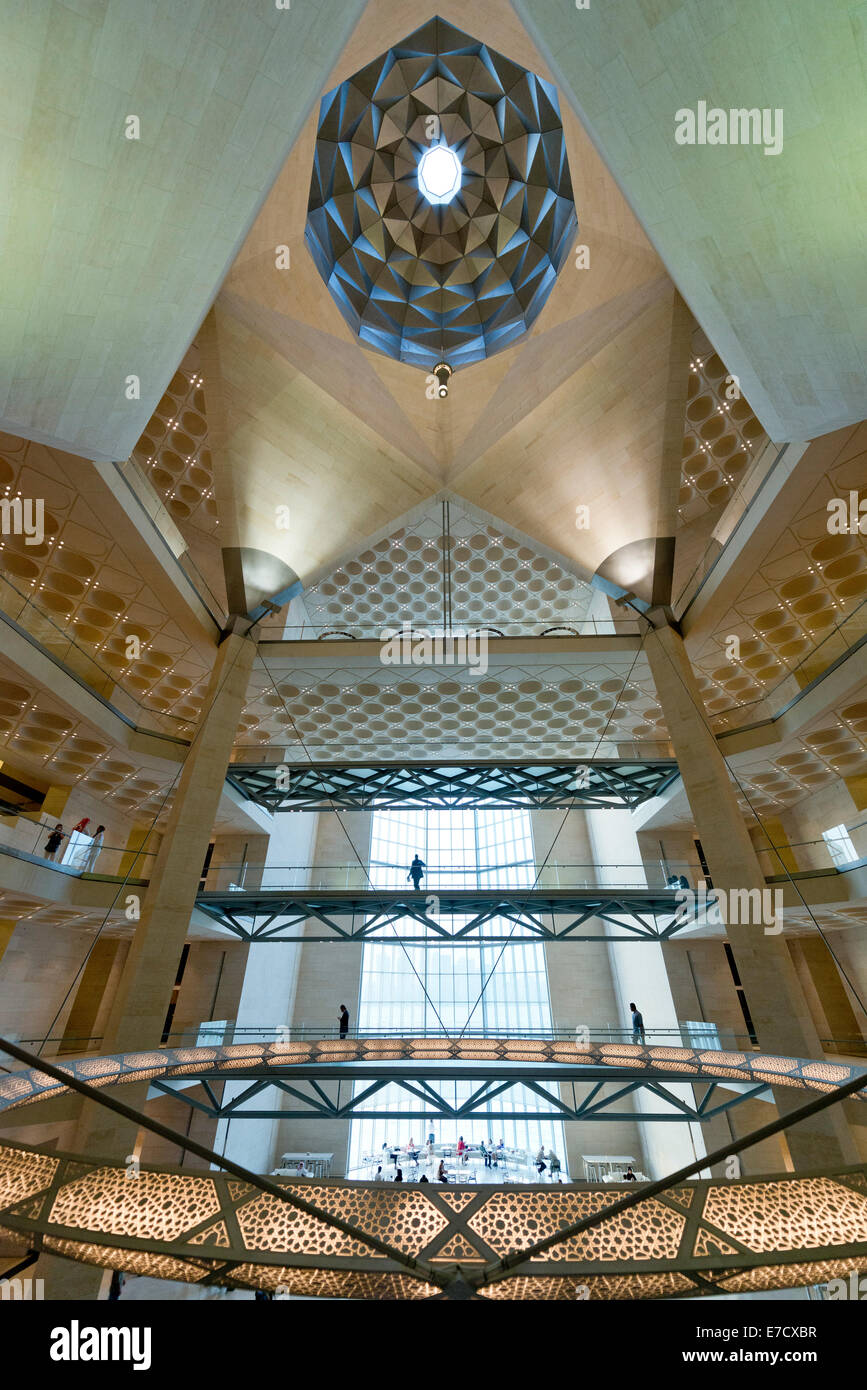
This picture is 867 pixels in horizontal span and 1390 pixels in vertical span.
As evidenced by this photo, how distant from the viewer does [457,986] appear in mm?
26375

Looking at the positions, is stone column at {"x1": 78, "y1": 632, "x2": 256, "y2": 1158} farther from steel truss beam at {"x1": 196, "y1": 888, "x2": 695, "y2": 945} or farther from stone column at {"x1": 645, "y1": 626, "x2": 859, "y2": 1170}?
stone column at {"x1": 645, "y1": 626, "x2": 859, "y2": 1170}

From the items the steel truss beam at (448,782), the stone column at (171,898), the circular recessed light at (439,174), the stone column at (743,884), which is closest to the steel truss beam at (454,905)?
the stone column at (171,898)

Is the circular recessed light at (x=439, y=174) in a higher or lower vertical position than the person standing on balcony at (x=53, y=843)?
higher

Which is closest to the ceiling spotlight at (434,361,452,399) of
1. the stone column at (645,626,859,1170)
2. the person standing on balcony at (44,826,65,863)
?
the stone column at (645,626,859,1170)

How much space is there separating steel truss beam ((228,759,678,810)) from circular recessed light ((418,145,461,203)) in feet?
57.6

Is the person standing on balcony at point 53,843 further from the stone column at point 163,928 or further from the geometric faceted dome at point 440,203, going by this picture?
the geometric faceted dome at point 440,203

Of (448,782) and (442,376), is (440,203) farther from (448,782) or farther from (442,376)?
(448,782)

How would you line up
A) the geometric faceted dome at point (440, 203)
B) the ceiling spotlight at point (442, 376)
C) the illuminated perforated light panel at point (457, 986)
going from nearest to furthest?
1. the ceiling spotlight at point (442, 376)
2. the geometric faceted dome at point (440, 203)
3. the illuminated perforated light panel at point (457, 986)

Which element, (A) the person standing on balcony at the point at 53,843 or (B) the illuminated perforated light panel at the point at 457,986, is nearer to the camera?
(A) the person standing on balcony at the point at 53,843

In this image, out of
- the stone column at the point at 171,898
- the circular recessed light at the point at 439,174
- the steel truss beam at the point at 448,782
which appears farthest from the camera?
the circular recessed light at the point at 439,174

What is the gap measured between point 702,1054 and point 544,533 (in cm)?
1186

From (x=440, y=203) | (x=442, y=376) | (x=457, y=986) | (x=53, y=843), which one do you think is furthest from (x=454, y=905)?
(x=440, y=203)

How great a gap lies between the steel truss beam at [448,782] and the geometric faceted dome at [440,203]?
11978 mm

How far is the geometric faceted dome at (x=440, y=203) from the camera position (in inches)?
655
